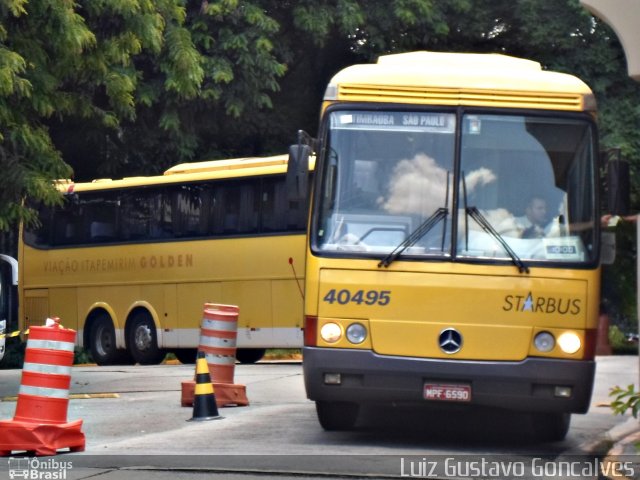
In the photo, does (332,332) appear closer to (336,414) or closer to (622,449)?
(336,414)

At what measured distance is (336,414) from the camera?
1248 centimetres

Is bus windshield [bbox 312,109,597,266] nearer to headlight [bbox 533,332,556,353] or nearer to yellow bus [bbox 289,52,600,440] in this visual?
yellow bus [bbox 289,52,600,440]

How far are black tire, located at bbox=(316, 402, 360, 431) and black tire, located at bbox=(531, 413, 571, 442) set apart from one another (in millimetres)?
1693

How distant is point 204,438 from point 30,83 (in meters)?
5.36

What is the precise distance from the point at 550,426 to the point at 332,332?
244cm

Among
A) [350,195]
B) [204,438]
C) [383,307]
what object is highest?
[350,195]

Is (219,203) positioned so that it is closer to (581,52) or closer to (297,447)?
(581,52)

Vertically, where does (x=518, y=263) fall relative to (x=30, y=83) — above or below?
below

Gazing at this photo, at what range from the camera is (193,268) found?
81.2 feet

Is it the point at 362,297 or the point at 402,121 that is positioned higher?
the point at 402,121

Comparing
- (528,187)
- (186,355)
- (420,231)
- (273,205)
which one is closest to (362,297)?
(420,231)

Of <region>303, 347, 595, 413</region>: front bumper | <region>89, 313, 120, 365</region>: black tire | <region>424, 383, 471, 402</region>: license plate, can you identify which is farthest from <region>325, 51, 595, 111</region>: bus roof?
<region>89, 313, 120, 365</region>: black tire

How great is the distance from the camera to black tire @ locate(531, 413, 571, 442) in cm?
1235

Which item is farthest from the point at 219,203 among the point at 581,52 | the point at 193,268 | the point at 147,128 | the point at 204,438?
the point at 204,438
